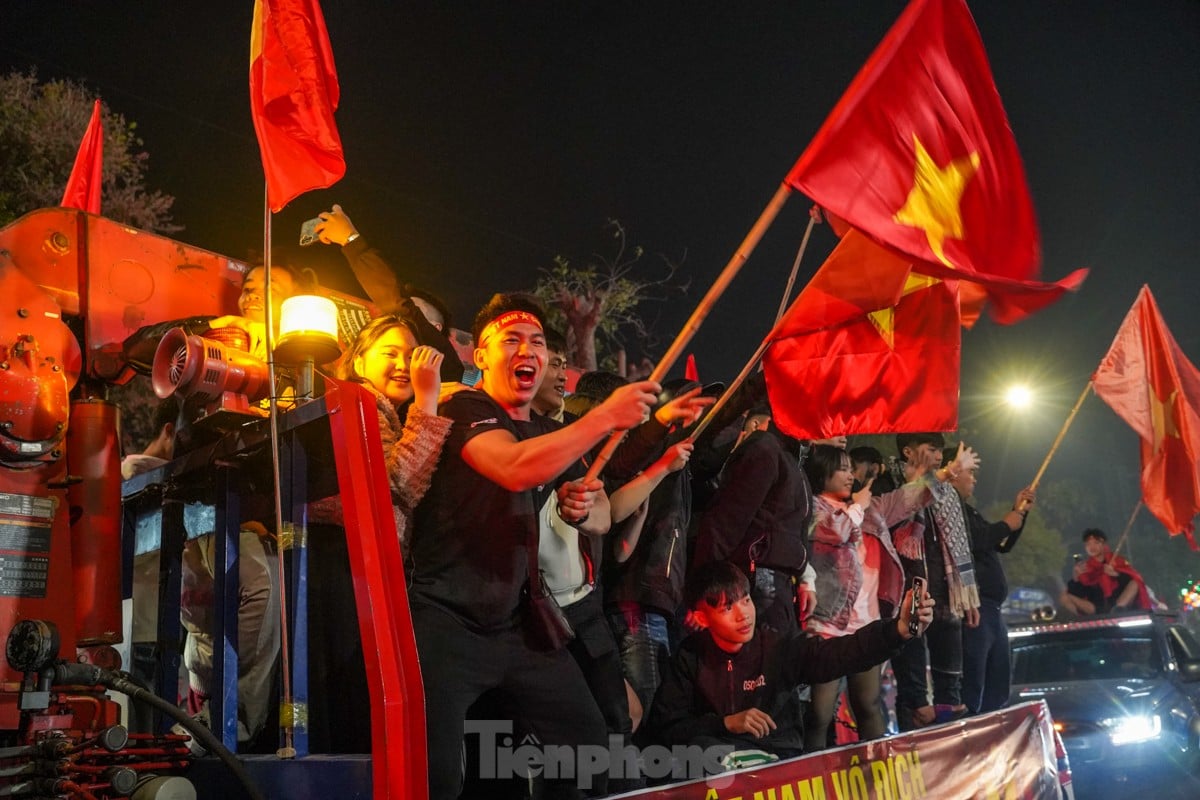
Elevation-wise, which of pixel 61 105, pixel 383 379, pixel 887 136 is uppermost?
pixel 61 105

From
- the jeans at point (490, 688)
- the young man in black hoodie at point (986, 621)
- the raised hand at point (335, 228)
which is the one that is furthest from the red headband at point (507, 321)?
the young man in black hoodie at point (986, 621)

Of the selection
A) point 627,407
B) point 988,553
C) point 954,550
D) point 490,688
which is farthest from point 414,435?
point 988,553

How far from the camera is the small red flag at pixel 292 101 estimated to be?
3828 mm

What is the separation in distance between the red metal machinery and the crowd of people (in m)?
0.39

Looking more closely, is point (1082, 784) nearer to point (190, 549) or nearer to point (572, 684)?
point (572, 684)

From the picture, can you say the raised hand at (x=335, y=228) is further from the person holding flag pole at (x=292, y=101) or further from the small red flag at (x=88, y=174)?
the small red flag at (x=88, y=174)

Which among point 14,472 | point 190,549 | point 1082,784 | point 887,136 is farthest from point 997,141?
point 1082,784

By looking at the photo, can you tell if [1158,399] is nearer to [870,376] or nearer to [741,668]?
[870,376]

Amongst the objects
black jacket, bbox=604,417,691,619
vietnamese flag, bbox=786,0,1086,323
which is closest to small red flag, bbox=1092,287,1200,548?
vietnamese flag, bbox=786,0,1086,323

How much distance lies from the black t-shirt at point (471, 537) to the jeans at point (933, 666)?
13.4ft

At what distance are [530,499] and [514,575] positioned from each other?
27 cm

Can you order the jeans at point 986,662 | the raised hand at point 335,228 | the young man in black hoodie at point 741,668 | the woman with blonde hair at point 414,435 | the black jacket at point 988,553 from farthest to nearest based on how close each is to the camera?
the black jacket at point 988,553
the jeans at point 986,662
the raised hand at point 335,228
the young man in black hoodie at point 741,668
the woman with blonde hair at point 414,435

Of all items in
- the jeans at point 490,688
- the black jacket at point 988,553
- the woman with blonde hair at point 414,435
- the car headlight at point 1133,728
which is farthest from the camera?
the car headlight at point 1133,728

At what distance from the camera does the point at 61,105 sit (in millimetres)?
13961
